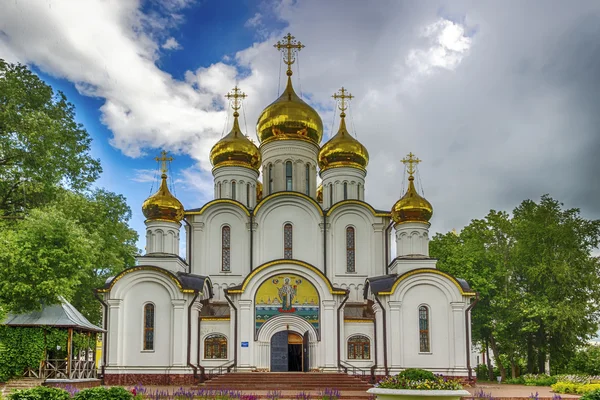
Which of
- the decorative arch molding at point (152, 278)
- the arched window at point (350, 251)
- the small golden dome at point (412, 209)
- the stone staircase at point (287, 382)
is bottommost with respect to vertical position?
the stone staircase at point (287, 382)

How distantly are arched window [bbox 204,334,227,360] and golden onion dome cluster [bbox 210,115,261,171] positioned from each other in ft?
25.0

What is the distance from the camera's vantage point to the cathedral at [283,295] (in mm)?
23531

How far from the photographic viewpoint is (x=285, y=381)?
72.1ft

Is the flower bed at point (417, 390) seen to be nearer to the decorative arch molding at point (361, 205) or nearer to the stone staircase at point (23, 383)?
the stone staircase at point (23, 383)

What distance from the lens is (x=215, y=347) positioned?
79.5ft

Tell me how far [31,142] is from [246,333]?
9639 millimetres

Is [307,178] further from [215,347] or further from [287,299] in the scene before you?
[215,347]

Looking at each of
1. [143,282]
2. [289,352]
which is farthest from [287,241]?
[143,282]

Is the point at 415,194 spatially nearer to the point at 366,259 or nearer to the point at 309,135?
the point at 366,259

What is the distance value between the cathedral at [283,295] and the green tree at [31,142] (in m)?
3.56

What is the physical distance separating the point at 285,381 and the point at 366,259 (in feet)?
22.0

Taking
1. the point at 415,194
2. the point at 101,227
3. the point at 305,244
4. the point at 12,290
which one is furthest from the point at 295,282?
the point at 12,290

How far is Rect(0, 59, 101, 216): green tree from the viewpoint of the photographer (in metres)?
22.0

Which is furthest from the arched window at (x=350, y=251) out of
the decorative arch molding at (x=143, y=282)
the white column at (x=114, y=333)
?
the white column at (x=114, y=333)
